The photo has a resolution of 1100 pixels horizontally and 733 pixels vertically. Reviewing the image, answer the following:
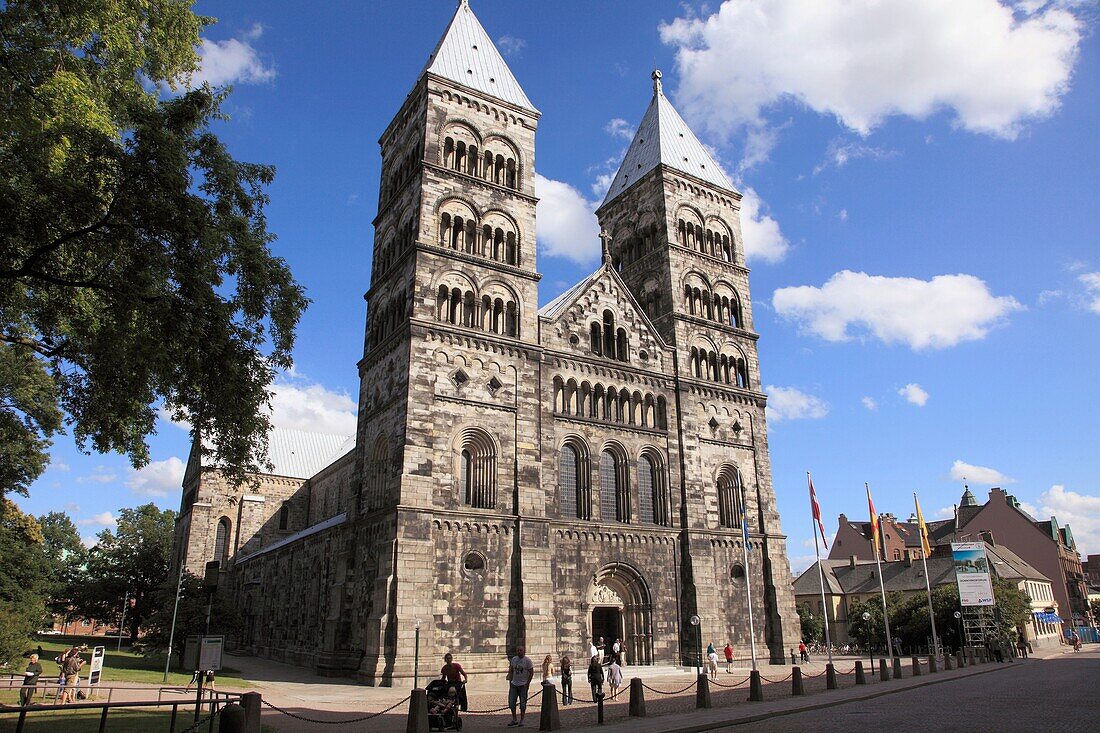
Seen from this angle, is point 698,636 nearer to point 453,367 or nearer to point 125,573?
point 453,367

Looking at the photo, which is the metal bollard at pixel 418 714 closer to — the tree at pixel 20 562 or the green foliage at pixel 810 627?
the tree at pixel 20 562

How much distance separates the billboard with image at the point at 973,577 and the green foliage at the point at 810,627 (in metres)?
20.8

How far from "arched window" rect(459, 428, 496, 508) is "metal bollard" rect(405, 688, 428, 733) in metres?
16.9

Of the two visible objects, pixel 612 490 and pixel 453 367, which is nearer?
pixel 453 367

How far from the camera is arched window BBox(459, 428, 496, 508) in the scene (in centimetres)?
3183

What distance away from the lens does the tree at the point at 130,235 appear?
13781mm

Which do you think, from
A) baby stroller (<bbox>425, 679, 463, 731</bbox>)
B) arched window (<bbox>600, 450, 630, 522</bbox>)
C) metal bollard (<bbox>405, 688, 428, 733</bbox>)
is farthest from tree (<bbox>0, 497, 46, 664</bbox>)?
metal bollard (<bbox>405, 688, 428, 733</bbox>)

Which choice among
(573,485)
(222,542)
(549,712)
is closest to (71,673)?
Result: (549,712)

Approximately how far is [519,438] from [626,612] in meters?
10.4

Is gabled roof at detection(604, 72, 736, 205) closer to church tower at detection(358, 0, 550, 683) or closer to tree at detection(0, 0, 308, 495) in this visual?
church tower at detection(358, 0, 550, 683)

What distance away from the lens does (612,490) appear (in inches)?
1442

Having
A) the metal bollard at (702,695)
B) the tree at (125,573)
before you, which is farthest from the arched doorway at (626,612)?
the tree at (125,573)

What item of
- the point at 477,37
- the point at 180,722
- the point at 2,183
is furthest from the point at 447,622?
the point at 477,37

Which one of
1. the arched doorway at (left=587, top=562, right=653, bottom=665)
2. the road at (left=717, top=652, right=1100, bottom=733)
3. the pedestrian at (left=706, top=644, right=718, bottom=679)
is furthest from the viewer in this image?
the arched doorway at (left=587, top=562, right=653, bottom=665)
